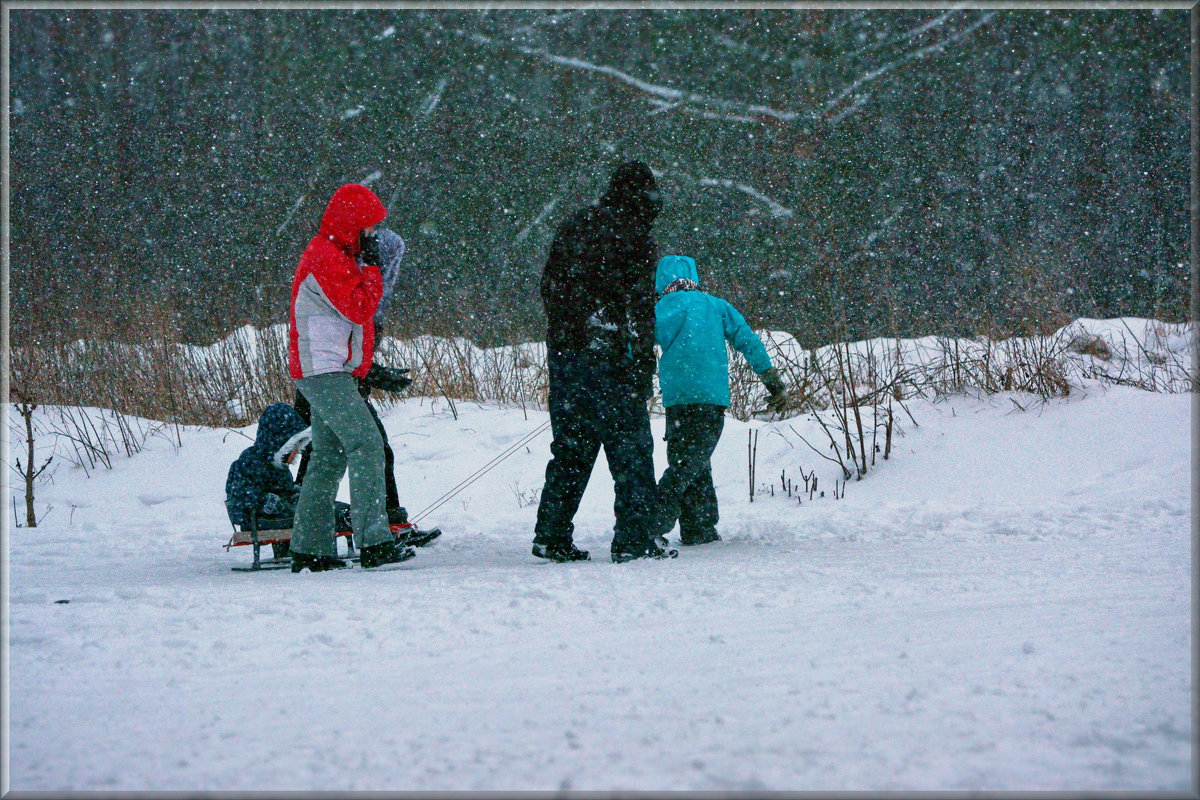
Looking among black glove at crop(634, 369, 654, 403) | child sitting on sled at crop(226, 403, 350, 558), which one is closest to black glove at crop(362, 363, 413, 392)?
child sitting on sled at crop(226, 403, 350, 558)

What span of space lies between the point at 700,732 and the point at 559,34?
20.3 m

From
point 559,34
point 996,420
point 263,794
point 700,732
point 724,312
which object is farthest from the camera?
point 559,34

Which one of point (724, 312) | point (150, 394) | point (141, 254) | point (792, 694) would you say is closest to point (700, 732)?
point (792, 694)

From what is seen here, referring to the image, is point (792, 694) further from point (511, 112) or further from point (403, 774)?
point (511, 112)

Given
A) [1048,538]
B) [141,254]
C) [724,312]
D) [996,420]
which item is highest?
[141,254]

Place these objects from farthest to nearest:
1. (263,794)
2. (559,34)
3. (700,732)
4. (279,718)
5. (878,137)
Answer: (559,34), (878,137), (279,718), (700,732), (263,794)

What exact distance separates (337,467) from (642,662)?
2.17 meters

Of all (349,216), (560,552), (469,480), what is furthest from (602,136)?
Answer: (560,552)

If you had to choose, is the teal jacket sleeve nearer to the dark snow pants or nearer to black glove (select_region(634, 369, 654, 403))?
black glove (select_region(634, 369, 654, 403))

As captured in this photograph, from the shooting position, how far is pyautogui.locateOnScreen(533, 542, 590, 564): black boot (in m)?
3.93

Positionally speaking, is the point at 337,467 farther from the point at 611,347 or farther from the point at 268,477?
the point at 611,347

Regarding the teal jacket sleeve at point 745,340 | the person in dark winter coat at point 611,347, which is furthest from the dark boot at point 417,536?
the teal jacket sleeve at point 745,340

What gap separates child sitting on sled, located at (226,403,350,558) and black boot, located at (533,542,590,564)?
1.02 meters

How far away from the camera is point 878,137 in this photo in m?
18.3
